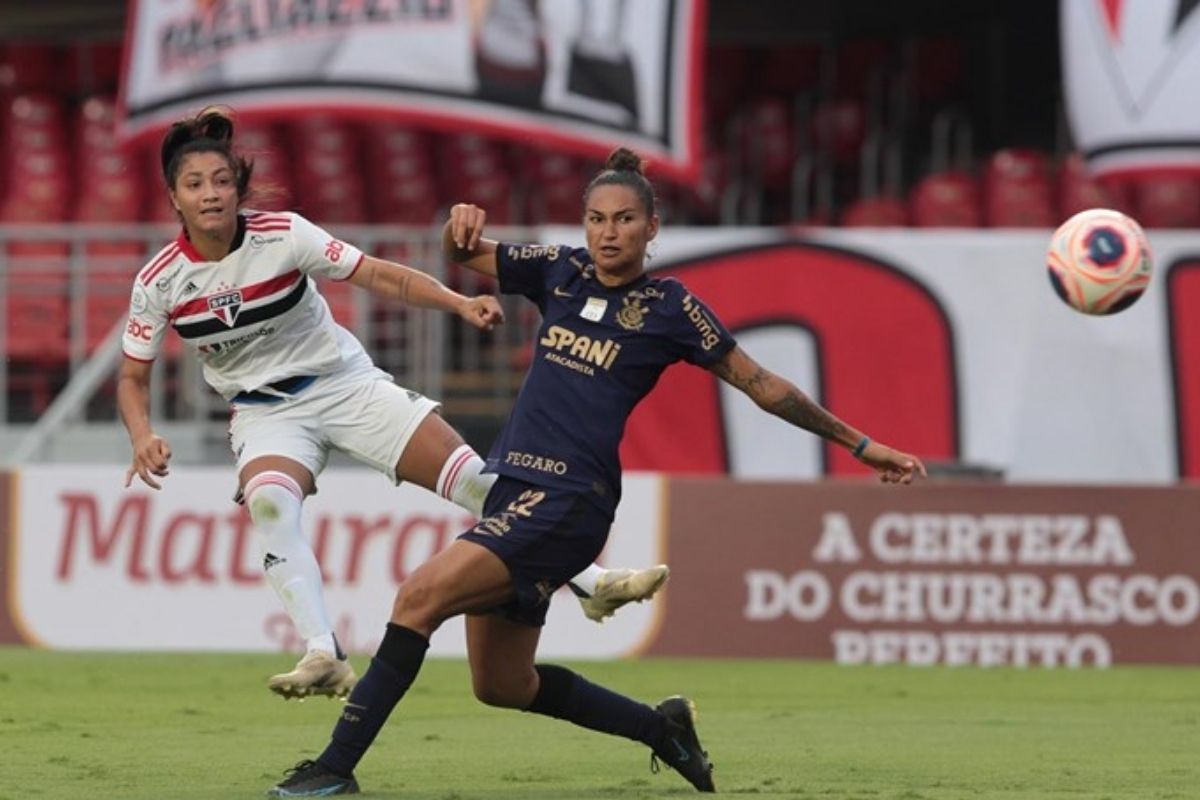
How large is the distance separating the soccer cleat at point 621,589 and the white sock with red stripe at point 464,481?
78 centimetres

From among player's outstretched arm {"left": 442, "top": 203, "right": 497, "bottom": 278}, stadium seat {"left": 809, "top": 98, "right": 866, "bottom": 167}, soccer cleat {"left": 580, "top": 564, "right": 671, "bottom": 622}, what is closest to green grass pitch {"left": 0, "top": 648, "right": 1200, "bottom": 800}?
soccer cleat {"left": 580, "top": 564, "right": 671, "bottom": 622}

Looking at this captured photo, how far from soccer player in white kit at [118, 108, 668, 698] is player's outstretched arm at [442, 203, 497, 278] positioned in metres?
0.15

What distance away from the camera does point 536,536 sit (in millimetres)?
7441

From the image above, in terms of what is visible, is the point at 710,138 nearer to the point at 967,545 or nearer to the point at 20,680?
the point at 967,545

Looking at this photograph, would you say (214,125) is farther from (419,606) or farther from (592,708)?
(592,708)

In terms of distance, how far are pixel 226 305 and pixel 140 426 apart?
0.60m

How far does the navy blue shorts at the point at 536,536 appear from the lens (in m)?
7.42

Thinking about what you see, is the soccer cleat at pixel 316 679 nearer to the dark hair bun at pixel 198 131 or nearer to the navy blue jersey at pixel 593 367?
the navy blue jersey at pixel 593 367

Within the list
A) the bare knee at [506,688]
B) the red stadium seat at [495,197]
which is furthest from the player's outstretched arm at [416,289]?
the red stadium seat at [495,197]

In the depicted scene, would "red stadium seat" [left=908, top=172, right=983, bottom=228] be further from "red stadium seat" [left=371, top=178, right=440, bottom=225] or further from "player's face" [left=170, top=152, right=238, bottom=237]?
"player's face" [left=170, top=152, right=238, bottom=237]

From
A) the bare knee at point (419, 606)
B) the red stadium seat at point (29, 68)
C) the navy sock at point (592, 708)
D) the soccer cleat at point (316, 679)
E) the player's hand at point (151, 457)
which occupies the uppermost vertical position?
the red stadium seat at point (29, 68)

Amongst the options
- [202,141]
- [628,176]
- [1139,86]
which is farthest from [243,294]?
[1139,86]

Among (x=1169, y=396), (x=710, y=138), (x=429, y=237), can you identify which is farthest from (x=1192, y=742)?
(x=710, y=138)

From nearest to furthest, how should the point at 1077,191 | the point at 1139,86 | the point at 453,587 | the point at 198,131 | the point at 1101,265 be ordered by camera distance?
the point at 453,587 → the point at 198,131 → the point at 1101,265 → the point at 1139,86 → the point at 1077,191
